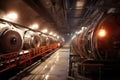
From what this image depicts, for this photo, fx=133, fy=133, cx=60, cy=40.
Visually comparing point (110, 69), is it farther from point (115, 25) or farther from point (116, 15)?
point (116, 15)

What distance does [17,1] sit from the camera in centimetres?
709

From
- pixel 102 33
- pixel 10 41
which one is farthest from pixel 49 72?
pixel 102 33

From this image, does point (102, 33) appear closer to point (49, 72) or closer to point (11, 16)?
point (49, 72)

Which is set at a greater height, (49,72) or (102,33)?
(102,33)

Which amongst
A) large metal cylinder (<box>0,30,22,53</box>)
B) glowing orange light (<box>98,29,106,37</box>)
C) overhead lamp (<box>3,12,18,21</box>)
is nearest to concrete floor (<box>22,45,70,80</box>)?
large metal cylinder (<box>0,30,22,53</box>)

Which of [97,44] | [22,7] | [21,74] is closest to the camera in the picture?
[97,44]

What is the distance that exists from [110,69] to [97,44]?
114cm

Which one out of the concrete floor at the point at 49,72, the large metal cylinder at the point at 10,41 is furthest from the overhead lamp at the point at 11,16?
the concrete floor at the point at 49,72

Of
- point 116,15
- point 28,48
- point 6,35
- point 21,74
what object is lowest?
point 21,74

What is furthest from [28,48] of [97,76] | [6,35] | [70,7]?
[97,76]

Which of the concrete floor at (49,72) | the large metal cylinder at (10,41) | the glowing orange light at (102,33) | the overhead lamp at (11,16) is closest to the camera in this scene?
the glowing orange light at (102,33)

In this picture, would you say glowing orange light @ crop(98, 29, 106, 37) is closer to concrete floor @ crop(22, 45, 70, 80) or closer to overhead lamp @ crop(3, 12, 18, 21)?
concrete floor @ crop(22, 45, 70, 80)

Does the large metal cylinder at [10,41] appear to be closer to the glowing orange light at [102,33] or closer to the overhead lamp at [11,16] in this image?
the overhead lamp at [11,16]

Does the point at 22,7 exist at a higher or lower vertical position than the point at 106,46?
higher
